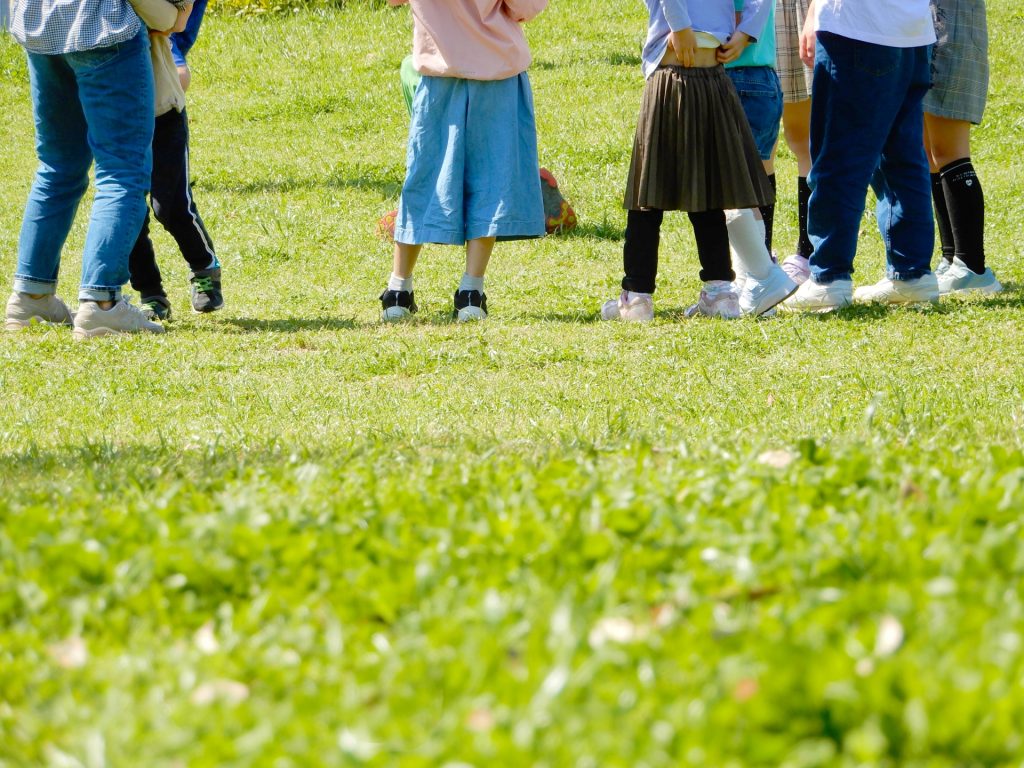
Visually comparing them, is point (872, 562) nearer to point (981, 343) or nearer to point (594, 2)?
point (981, 343)

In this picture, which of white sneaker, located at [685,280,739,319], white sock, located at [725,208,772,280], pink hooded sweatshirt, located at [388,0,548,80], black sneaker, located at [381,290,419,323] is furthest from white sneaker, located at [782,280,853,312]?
black sneaker, located at [381,290,419,323]

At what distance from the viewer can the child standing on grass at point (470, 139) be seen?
6020 mm

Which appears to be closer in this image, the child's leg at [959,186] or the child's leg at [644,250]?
the child's leg at [644,250]

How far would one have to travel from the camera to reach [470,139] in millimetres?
6172

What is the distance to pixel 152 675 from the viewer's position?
190 centimetres

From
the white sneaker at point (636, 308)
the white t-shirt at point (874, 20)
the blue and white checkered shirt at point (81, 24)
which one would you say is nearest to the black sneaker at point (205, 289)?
the blue and white checkered shirt at point (81, 24)

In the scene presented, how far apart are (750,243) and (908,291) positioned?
73 centimetres

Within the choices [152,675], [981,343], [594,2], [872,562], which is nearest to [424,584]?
[152,675]

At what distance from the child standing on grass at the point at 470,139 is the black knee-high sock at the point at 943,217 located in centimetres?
201

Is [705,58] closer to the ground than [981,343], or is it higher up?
higher up

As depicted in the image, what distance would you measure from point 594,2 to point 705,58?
42.5ft

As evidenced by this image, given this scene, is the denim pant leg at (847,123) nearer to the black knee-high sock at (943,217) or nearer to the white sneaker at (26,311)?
the black knee-high sock at (943,217)

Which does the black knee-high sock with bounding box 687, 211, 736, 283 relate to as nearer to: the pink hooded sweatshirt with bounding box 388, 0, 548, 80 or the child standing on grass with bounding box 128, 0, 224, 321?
the pink hooded sweatshirt with bounding box 388, 0, 548, 80

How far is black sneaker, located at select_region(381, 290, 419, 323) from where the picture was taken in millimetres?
6215
